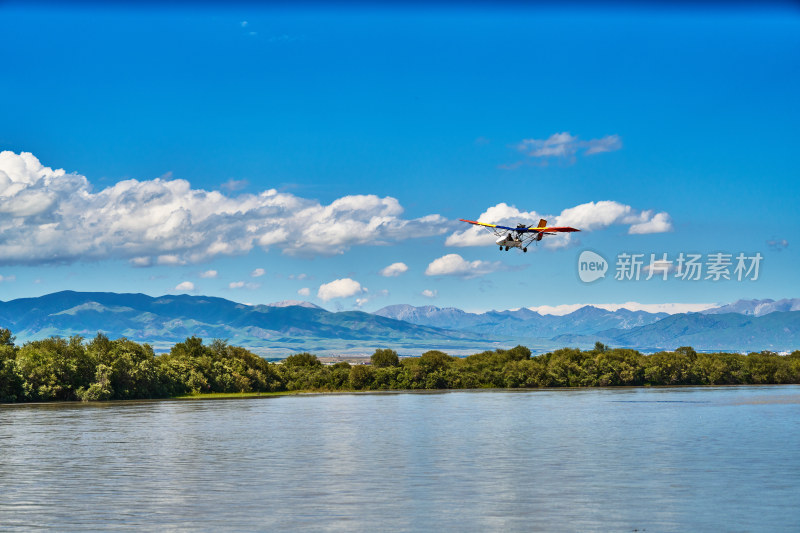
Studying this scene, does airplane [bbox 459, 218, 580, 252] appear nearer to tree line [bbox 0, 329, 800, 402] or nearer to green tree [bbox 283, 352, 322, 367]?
tree line [bbox 0, 329, 800, 402]

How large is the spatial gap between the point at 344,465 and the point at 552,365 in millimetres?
141485

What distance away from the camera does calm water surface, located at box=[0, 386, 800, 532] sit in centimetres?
3569

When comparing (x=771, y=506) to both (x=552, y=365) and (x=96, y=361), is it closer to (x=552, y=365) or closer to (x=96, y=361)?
(x=96, y=361)

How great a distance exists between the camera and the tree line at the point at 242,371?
431ft

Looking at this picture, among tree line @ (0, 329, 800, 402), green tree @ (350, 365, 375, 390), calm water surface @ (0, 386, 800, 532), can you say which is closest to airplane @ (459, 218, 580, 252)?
calm water surface @ (0, 386, 800, 532)

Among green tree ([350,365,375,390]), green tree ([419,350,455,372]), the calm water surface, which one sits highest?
green tree ([419,350,455,372])

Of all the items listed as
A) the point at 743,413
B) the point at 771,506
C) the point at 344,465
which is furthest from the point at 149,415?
the point at 771,506

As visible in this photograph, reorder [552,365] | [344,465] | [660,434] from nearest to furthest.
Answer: [344,465] < [660,434] < [552,365]

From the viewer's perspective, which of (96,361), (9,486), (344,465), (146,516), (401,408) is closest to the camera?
(146,516)

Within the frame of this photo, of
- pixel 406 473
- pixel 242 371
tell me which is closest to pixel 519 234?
pixel 406 473

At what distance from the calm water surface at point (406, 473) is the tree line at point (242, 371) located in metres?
40.3

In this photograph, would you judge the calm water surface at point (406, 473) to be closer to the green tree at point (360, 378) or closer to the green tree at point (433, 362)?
the green tree at point (360, 378)

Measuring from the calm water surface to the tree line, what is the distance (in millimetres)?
40289

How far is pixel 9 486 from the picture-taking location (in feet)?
146
